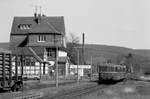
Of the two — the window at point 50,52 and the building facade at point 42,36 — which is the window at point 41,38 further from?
the window at point 50,52

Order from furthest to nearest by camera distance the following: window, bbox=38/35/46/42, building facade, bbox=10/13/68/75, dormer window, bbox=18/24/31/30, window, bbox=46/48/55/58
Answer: dormer window, bbox=18/24/31/30 → window, bbox=38/35/46/42 → window, bbox=46/48/55/58 → building facade, bbox=10/13/68/75

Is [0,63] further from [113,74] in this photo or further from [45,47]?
[45,47]

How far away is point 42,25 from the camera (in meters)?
102

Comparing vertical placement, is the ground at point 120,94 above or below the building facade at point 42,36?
below

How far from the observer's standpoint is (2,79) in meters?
29.7

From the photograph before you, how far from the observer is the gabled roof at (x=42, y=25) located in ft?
330

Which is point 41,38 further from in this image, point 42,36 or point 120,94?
point 120,94

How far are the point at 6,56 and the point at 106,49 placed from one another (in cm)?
13933

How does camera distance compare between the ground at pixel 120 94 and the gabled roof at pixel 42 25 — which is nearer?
the ground at pixel 120 94

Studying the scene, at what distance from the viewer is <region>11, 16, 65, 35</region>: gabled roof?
100 meters

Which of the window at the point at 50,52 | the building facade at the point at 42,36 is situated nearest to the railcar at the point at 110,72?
the building facade at the point at 42,36

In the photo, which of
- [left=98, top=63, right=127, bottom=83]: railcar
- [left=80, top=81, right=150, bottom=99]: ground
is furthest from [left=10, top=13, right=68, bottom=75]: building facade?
[left=80, top=81, right=150, bottom=99]: ground

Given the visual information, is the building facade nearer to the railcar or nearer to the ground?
the railcar

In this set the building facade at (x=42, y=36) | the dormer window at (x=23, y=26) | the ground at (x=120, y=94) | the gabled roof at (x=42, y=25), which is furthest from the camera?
the dormer window at (x=23, y=26)
